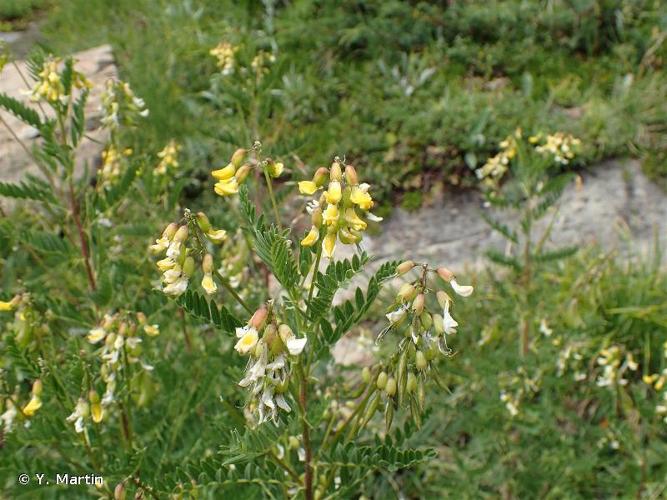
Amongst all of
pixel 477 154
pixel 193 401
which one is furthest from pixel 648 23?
pixel 193 401

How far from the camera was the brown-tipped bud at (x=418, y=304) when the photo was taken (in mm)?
956

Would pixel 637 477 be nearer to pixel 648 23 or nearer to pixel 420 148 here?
pixel 420 148

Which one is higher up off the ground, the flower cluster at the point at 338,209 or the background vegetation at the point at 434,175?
the flower cluster at the point at 338,209

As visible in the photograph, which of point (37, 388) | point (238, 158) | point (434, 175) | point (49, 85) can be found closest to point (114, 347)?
point (37, 388)

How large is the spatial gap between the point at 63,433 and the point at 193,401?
325 mm

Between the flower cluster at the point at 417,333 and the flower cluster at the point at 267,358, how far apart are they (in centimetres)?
14

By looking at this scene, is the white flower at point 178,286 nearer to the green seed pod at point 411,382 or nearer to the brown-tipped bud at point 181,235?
the brown-tipped bud at point 181,235

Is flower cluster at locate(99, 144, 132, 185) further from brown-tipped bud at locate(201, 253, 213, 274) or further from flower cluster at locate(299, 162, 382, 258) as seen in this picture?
flower cluster at locate(299, 162, 382, 258)

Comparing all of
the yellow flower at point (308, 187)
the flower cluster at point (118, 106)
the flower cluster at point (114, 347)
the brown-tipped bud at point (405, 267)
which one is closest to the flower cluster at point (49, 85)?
the flower cluster at point (118, 106)

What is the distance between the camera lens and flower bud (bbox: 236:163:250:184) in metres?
1.04

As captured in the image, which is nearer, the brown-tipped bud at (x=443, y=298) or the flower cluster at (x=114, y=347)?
the brown-tipped bud at (x=443, y=298)

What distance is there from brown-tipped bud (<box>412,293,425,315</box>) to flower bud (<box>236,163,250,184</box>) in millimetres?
325

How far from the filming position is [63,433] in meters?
1.37

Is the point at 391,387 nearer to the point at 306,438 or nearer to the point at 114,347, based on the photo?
the point at 306,438
